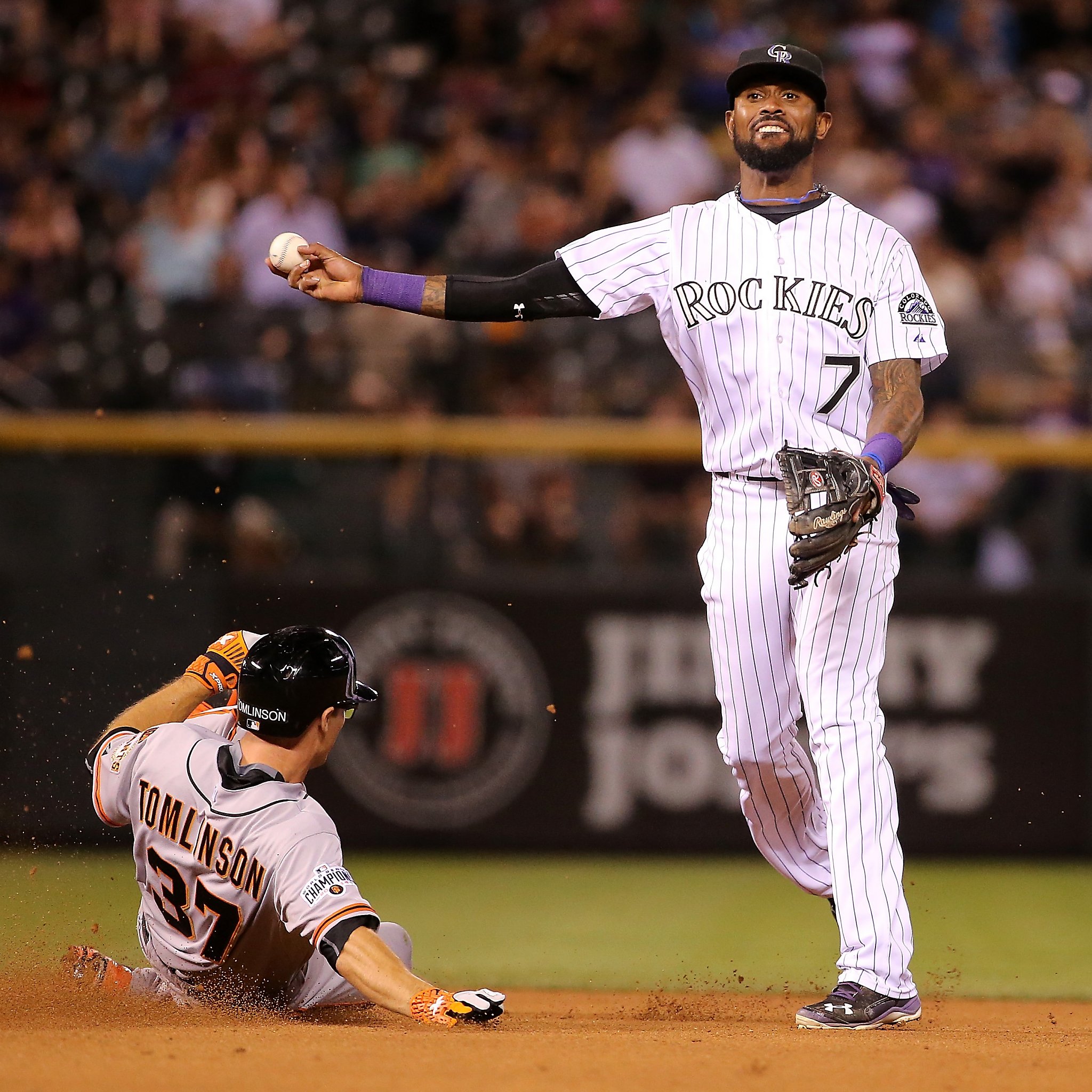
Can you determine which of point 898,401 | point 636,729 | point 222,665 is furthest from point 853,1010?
point 636,729

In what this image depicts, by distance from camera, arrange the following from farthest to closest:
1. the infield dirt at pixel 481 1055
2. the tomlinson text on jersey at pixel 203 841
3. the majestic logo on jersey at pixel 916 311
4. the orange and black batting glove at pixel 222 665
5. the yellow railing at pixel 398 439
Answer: the yellow railing at pixel 398 439
the orange and black batting glove at pixel 222 665
the majestic logo on jersey at pixel 916 311
the tomlinson text on jersey at pixel 203 841
the infield dirt at pixel 481 1055

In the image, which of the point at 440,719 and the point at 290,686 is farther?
the point at 440,719

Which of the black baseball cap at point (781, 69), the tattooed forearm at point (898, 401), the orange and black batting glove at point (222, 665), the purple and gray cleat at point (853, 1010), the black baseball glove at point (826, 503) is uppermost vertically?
the black baseball cap at point (781, 69)

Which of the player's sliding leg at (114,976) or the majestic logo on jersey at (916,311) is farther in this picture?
the player's sliding leg at (114,976)

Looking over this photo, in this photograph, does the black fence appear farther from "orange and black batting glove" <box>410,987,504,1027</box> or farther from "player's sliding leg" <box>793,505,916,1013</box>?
"orange and black batting glove" <box>410,987,504,1027</box>

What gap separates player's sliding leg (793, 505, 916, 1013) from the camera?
397cm

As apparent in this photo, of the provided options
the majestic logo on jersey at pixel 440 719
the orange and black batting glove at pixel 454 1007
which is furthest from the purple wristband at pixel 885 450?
the majestic logo on jersey at pixel 440 719

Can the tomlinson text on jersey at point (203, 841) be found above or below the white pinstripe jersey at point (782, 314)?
below

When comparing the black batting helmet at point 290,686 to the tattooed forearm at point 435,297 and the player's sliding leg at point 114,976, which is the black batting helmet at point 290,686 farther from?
the tattooed forearm at point 435,297

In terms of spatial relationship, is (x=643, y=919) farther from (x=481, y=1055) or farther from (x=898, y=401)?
(x=481, y=1055)

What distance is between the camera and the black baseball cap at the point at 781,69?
164 inches

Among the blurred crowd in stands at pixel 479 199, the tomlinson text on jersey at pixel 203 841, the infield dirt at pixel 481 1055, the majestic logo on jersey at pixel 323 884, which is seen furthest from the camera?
the blurred crowd in stands at pixel 479 199

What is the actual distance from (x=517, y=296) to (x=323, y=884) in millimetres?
1561

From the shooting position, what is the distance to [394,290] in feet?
14.1
